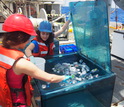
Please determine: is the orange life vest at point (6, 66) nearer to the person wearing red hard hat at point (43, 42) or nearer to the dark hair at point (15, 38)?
the dark hair at point (15, 38)

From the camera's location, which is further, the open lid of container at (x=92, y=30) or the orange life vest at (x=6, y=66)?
the open lid of container at (x=92, y=30)

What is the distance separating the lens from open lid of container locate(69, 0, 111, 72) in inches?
60.0

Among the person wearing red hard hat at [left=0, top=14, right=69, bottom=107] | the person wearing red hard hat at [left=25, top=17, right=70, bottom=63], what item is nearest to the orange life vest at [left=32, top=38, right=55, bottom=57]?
the person wearing red hard hat at [left=25, top=17, right=70, bottom=63]

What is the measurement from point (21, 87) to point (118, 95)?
1772 mm

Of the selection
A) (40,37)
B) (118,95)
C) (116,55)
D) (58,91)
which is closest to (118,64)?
(116,55)

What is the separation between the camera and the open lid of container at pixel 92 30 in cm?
152

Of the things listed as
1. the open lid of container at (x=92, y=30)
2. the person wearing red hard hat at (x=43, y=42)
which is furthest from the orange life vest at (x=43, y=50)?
the open lid of container at (x=92, y=30)

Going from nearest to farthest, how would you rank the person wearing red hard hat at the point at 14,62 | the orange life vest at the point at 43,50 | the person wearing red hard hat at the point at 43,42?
the person wearing red hard hat at the point at 14,62 < the person wearing red hard hat at the point at 43,42 < the orange life vest at the point at 43,50

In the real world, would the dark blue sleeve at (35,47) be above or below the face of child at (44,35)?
below

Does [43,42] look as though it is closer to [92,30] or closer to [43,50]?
[43,50]

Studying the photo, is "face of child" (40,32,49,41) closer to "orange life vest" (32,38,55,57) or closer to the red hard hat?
"orange life vest" (32,38,55,57)

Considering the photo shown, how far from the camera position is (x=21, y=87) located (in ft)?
4.25

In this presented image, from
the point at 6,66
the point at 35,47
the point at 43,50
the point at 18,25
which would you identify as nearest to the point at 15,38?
the point at 18,25

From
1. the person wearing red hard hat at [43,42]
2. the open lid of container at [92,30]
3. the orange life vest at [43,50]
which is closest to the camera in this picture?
the open lid of container at [92,30]
